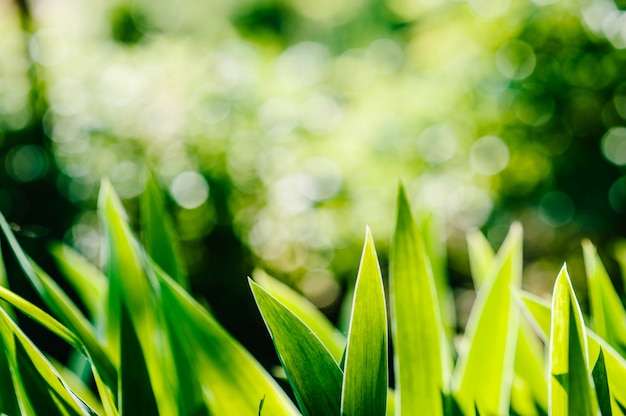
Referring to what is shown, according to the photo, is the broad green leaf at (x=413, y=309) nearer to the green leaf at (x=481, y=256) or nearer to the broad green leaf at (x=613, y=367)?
the broad green leaf at (x=613, y=367)

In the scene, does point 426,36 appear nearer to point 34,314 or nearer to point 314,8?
point 34,314

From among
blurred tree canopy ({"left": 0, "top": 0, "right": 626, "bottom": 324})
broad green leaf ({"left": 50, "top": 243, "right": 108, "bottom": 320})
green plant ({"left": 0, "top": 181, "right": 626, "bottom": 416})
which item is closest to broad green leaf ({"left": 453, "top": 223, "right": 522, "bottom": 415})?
green plant ({"left": 0, "top": 181, "right": 626, "bottom": 416})

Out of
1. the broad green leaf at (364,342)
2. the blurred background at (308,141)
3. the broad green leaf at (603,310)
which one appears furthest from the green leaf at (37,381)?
the blurred background at (308,141)

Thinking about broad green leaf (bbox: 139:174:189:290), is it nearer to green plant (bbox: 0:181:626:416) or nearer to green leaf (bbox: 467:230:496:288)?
green plant (bbox: 0:181:626:416)

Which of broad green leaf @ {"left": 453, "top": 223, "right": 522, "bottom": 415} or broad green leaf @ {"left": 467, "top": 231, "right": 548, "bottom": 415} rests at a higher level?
broad green leaf @ {"left": 453, "top": 223, "right": 522, "bottom": 415}

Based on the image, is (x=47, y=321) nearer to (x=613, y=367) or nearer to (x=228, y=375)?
(x=228, y=375)

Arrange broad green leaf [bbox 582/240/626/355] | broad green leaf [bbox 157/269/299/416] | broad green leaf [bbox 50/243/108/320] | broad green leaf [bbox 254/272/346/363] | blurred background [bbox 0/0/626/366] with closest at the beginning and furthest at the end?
broad green leaf [bbox 157/269/299/416] < broad green leaf [bbox 582/240/626/355] < broad green leaf [bbox 254/272/346/363] < broad green leaf [bbox 50/243/108/320] < blurred background [bbox 0/0/626/366]

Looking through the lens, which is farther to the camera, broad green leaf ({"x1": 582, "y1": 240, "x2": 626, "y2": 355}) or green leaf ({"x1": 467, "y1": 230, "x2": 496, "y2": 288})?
green leaf ({"x1": 467, "y1": 230, "x2": 496, "y2": 288})
